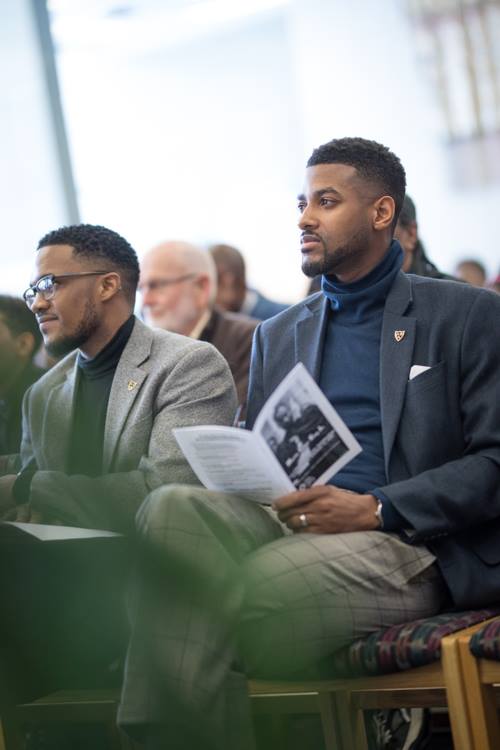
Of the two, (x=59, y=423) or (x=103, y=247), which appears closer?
(x=59, y=423)

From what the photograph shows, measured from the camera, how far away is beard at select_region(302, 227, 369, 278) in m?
2.26

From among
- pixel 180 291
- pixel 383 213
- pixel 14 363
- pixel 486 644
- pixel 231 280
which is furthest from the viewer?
pixel 231 280

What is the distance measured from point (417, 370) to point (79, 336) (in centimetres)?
96

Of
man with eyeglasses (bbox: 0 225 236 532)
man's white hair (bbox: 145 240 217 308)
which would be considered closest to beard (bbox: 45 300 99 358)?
man with eyeglasses (bbox: 0 225 236 532)

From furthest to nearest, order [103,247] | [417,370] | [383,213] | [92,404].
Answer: [103,247] → [92,404] → [383,213] → [417,370]

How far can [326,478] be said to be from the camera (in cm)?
185

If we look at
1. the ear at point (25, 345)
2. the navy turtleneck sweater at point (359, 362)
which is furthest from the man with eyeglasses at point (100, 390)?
the navy turtleneck sweater at point (359, 362)

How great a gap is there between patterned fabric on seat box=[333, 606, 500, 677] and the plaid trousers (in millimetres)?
31

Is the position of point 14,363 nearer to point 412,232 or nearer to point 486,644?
point 412,232

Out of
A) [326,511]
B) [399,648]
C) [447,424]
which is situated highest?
[447,424]

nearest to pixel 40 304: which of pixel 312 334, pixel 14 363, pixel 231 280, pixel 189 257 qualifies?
pixel 14 363

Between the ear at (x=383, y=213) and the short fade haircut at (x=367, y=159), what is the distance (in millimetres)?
A: 20

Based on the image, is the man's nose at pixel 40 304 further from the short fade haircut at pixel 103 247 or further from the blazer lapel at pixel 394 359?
the blazer lapel at pixel 394 359

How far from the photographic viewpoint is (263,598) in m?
1.79
